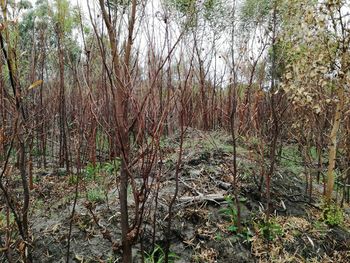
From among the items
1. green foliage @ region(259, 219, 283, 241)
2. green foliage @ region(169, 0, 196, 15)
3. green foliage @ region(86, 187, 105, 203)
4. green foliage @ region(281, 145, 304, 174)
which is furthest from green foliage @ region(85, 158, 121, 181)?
green foliage @ region(281, 145, 304, 174)

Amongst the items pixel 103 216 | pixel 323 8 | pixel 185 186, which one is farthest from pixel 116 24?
pixel 323 8

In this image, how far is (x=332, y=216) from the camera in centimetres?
351

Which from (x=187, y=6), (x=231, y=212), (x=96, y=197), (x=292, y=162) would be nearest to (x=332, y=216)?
(x=231, y=212)

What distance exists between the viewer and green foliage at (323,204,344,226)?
350 cm

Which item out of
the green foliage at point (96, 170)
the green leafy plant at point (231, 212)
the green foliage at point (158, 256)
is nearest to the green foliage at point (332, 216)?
the green leafy plant at point (231, 212)

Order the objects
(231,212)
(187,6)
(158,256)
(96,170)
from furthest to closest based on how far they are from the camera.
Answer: (96,170), (187,6), (231,212), (158,256)

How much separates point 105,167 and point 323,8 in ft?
11.1

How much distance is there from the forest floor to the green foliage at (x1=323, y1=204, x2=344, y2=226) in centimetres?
5

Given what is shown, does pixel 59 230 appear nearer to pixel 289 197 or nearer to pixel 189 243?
pixel 189 243

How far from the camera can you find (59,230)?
9.33 ft

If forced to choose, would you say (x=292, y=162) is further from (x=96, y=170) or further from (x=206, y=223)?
(x=96, y=170)

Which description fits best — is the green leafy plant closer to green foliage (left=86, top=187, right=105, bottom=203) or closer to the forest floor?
the forest floor

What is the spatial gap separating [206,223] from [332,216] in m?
1.49

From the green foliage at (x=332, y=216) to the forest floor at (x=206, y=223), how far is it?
0.05m
